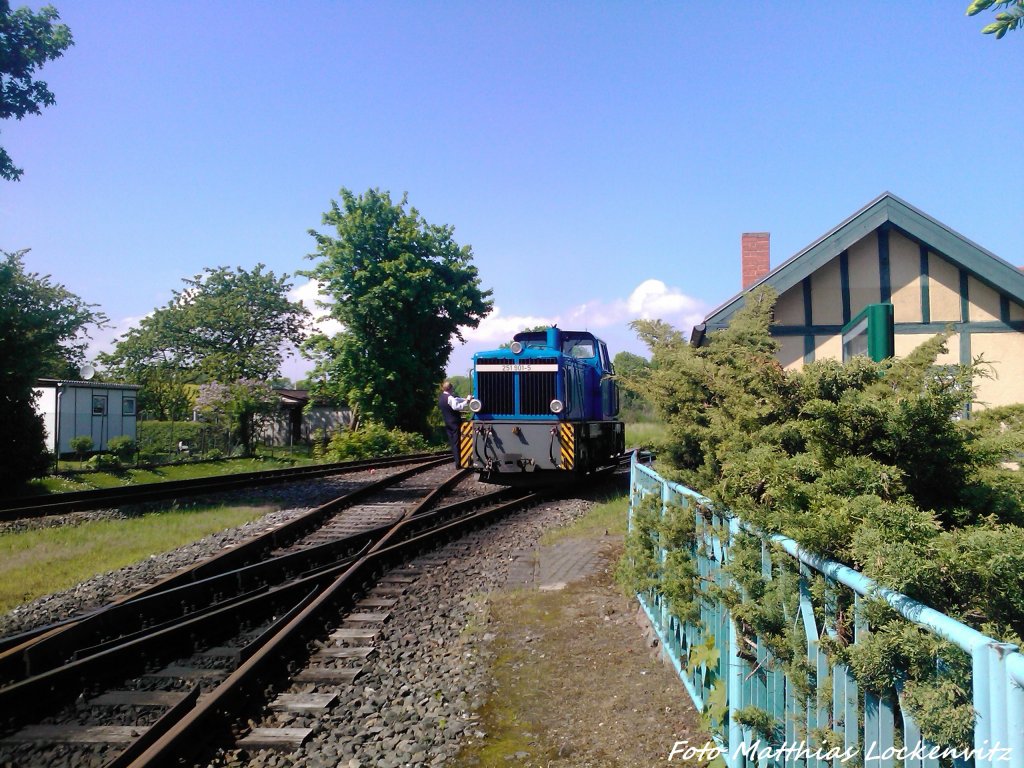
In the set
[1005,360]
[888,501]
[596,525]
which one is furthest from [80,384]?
[888,501]

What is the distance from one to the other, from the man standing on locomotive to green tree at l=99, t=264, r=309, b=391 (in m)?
34.3

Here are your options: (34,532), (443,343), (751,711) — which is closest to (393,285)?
(443,343)

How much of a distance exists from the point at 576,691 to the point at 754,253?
883 centimetres

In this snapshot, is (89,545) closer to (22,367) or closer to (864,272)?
(22,367)

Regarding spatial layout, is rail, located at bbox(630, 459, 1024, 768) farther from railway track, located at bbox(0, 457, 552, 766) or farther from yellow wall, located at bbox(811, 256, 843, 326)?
yellow wall, located at bbox(811, 256, 843, 326)

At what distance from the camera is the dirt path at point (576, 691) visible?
12.6ft

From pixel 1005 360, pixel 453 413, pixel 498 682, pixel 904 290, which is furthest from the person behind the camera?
pixel 453 413

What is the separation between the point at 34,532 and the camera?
10.5 metres

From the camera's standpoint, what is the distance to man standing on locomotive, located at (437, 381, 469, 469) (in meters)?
14.1

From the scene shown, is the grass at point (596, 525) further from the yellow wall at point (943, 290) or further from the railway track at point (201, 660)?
the yellow wall at point (943, 290)

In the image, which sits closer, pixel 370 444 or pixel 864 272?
pixel 864 272

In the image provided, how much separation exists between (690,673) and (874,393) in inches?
88.7

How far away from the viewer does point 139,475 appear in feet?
69.7

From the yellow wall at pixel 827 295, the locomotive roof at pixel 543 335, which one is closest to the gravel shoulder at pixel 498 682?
the yellow wall at pixel 827 295
